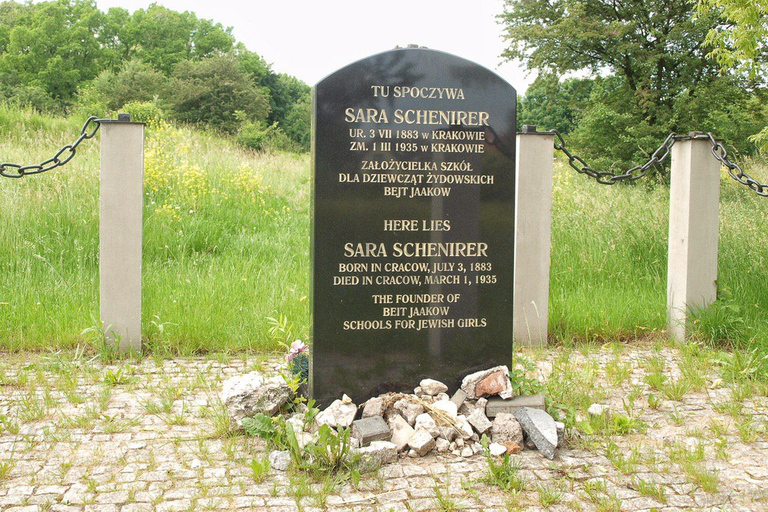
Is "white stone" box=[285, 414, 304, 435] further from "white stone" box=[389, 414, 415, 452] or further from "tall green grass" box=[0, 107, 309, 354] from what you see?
"tall green grass" box=[0, 107, 309, 354]

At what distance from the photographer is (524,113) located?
155ft

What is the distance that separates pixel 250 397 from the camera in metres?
3.84

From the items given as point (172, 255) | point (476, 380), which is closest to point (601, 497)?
point (476, 380)

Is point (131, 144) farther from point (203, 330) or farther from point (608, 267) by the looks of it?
point (608, 267)

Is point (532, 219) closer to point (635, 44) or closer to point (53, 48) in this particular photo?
point (635, 44)

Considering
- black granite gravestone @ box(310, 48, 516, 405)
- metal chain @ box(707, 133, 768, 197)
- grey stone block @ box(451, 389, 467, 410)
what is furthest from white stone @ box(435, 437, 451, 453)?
metal chain @ box(707, 133, 768, 197)

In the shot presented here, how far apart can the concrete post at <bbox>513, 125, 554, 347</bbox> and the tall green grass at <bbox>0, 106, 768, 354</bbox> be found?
57 cm

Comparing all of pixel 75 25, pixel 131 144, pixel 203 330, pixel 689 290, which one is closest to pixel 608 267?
pixel 689 290

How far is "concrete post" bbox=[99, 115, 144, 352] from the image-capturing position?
5.27m

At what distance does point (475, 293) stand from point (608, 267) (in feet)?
12.1

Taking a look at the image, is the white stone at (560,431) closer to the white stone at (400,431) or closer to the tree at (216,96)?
the white stone at (400,431)

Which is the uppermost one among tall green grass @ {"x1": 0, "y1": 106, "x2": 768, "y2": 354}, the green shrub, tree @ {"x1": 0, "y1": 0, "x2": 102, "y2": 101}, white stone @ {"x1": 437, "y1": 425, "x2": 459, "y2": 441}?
tree @ {"x1": 0, "y1": 0, "x2": 102, "y2": 101}

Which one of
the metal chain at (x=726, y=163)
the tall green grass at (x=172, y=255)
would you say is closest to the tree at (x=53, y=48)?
the tall green grass at (x=172, y=255)

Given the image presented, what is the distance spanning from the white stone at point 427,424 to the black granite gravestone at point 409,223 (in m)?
0.41
